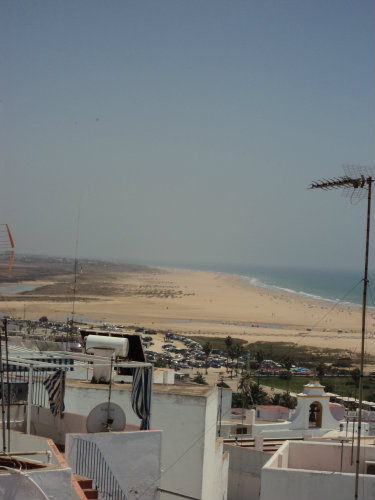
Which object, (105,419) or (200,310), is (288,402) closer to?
(105,419)

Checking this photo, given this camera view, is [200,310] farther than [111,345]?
Yes

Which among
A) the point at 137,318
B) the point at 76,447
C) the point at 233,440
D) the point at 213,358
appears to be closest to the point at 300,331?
the point at 137,318

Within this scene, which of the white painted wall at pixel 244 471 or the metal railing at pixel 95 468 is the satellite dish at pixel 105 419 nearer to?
the metal railing at pixel 95 468

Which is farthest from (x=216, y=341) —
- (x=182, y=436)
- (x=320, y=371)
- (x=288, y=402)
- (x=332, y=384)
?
(x=182, y=436)

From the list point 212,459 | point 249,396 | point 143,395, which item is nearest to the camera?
point 143,395

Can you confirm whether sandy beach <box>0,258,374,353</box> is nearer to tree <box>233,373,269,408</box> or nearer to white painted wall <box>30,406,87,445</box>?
tree <box>233,373,269,408</box>

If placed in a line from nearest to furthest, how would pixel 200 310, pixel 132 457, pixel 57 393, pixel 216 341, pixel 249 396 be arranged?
pixel 132 457 < pixel 57 393 < pixel 249 396 < pixel 216 341 < pixel 200 310
